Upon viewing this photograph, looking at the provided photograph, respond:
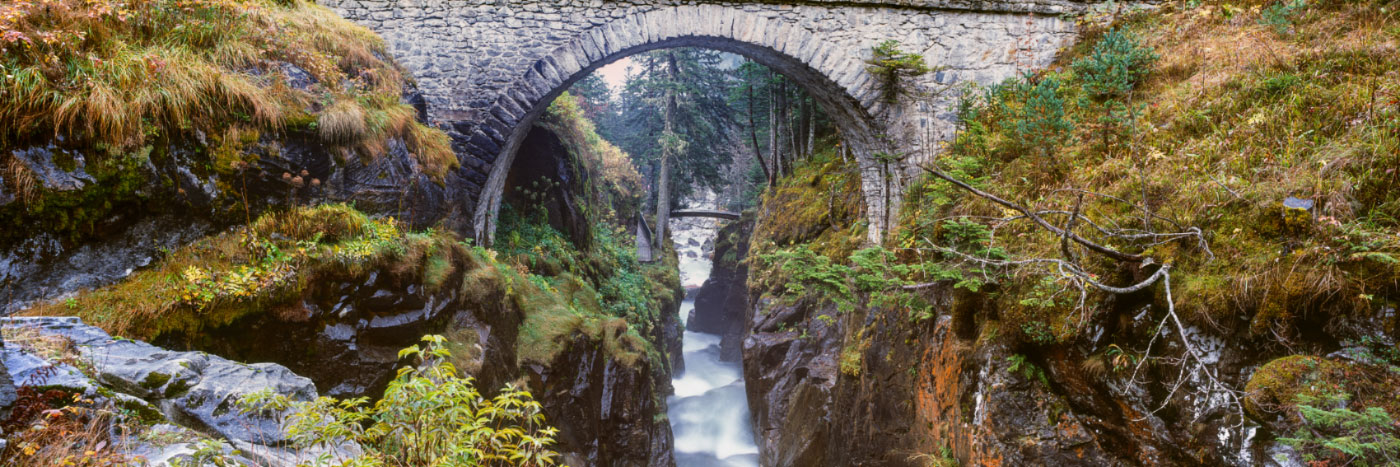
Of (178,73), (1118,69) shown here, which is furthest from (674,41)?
(178,73)

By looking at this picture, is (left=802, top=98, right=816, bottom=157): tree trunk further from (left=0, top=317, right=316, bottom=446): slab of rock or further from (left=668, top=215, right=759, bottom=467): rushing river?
(left=0, top=317, right=316, bottom=446): slab of rock

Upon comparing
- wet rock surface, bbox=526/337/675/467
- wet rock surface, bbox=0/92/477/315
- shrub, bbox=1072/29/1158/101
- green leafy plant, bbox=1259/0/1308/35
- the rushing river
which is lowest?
the rushing river

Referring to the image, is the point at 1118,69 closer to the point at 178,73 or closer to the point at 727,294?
the point at 178,73

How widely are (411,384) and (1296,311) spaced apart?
14.6 ft

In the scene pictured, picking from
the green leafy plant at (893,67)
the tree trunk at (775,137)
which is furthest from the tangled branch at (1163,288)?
the tree trunk at (775,137)

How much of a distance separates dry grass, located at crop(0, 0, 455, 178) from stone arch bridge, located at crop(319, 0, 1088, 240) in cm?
140

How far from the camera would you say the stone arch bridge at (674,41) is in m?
7.80

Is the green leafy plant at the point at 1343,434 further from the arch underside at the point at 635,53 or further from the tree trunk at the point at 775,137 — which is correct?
the tree trunk at the point at 775,137

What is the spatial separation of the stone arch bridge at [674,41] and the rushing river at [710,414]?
23.4 feet

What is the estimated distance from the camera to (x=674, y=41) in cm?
793

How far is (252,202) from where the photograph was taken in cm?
464

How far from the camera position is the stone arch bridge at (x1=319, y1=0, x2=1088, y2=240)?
25.6 feet

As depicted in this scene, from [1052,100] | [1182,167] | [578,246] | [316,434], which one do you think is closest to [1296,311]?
[1182,167]

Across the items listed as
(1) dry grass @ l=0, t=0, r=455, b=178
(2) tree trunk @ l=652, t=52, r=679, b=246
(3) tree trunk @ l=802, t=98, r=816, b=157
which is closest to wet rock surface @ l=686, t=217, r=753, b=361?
(2) tree trunk @ l=652, t=52, r=679, b=246
